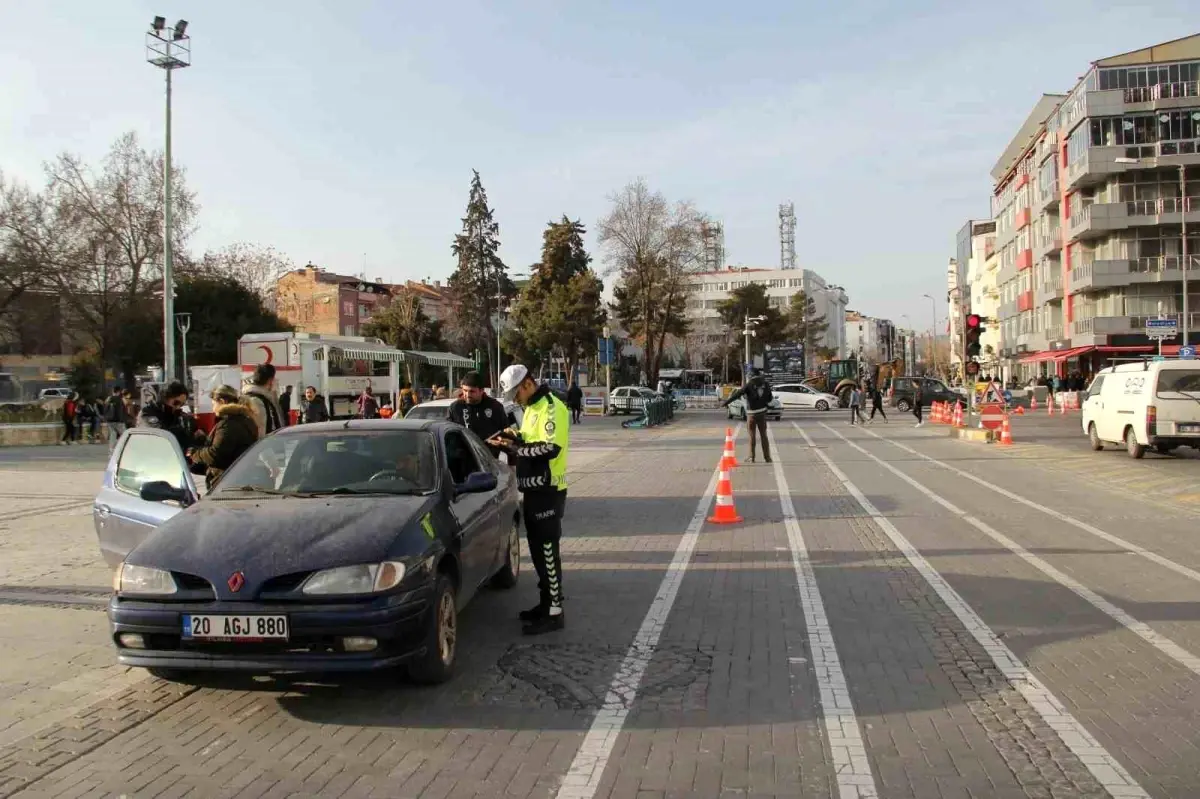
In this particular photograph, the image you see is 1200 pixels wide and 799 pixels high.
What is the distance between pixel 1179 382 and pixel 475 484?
16.4 meters

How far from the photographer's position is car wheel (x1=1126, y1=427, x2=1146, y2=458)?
60.8ft

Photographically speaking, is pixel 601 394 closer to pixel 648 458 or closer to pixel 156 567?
pixel 648 458

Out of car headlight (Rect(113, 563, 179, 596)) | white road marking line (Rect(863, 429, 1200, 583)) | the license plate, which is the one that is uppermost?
car headlight (Rect(113, 563, 179, 596))

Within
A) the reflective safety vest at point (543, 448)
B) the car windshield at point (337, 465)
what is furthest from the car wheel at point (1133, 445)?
the car windshield at point (337, 465)

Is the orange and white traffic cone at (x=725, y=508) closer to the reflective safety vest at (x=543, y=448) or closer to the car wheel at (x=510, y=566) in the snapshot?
the car wheel at (x=510, y=566)

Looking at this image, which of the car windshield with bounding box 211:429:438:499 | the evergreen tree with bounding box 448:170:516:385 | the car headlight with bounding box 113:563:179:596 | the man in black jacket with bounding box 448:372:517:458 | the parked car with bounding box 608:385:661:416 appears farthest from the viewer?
the evergreen tree with bounding box 448:170:516:385

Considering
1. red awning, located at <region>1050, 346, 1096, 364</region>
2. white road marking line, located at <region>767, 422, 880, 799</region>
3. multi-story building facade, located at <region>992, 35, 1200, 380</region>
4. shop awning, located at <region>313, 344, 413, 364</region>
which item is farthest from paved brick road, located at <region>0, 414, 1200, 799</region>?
red awning, located at <region>1050, 346, 1096, 364</region>

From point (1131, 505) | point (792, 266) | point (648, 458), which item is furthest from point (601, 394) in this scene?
point (792, 266)

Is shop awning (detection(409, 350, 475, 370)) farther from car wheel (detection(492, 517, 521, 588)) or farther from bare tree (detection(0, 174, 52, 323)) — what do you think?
car wheel (detection(492, 517, 521, 588))

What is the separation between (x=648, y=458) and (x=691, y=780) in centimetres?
1730

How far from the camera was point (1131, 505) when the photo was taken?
493 inches

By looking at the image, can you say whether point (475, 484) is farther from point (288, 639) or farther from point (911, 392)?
point (911, 392)

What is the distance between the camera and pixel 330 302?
91812 millimetres

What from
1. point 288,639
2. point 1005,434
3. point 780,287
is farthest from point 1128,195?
point 780,287
